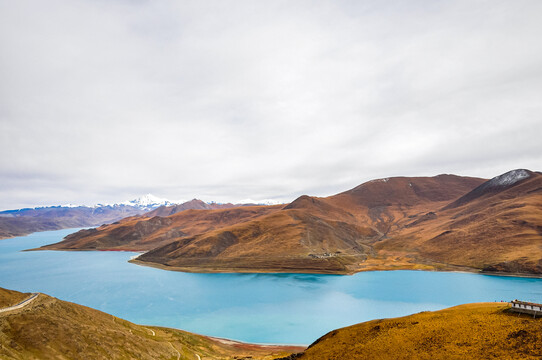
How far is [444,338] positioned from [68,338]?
4429 centimetres

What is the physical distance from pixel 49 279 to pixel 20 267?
61.5 m

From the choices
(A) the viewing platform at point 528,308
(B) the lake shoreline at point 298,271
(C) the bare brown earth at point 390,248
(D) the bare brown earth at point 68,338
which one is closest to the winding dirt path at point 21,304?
(D) the bare brown earth at point 68,338

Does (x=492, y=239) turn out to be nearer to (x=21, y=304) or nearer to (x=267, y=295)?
(x=267, y=295)

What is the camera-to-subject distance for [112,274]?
149375 mm

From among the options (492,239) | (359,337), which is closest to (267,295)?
(359,337)

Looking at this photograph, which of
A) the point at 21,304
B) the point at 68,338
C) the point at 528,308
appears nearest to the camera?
the point at 528,308

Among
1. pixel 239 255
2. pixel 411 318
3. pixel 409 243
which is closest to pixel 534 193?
pixel 409 243

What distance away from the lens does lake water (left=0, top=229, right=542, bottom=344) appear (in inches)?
3034

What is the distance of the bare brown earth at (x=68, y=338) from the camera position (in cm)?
3056

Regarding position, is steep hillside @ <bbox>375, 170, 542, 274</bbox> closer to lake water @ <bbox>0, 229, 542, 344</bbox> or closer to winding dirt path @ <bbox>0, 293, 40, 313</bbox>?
lake water @ <bbox>0, 229, 542, 344</bbox>

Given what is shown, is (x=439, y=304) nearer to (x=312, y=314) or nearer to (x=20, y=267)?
(x=312, y=314)

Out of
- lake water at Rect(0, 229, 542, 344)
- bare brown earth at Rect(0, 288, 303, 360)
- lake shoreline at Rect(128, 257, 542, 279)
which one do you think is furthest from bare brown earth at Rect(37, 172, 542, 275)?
bare brown earth at Rect(0, 288, 303, 360)

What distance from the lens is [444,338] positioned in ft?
82.1

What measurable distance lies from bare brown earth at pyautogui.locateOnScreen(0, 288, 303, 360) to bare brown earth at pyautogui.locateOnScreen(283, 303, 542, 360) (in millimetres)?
25455
